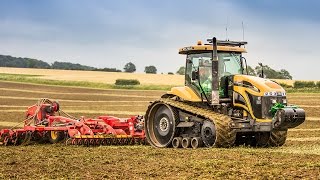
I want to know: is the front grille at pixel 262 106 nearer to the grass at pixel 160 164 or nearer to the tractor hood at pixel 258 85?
the tractor hood at pixel 258 85

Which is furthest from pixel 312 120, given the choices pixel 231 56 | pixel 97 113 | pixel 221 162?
pixel 221 162

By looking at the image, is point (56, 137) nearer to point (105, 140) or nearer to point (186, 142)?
point (105, 140)

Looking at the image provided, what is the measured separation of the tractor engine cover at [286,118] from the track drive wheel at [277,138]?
1557mm

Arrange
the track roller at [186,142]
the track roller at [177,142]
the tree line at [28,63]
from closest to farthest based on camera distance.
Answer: the track roller at [186,142] → the track roller at [177,142] → the tree line at [28,63]

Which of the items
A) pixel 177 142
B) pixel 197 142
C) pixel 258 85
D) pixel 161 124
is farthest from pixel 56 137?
pixel 258 85

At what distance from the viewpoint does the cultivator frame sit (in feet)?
64.6

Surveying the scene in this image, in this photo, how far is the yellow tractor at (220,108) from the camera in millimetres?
16859

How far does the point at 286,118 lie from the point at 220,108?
2.40 meters

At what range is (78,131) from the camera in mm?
19828

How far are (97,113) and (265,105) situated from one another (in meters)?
22.8

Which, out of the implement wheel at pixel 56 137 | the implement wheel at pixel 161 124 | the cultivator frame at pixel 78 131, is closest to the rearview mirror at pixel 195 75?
the implement wheel at pixel 161 124

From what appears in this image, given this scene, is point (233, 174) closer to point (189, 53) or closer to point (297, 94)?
point (189, 53)

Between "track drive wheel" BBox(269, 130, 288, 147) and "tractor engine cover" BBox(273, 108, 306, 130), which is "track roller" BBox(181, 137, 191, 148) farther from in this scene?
"tractor engine cover" BBox(273, 108, 306, 130)

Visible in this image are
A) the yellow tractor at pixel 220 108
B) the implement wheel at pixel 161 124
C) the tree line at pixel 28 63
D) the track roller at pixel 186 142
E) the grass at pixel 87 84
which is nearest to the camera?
the yellow tractor at pixel 220 108
